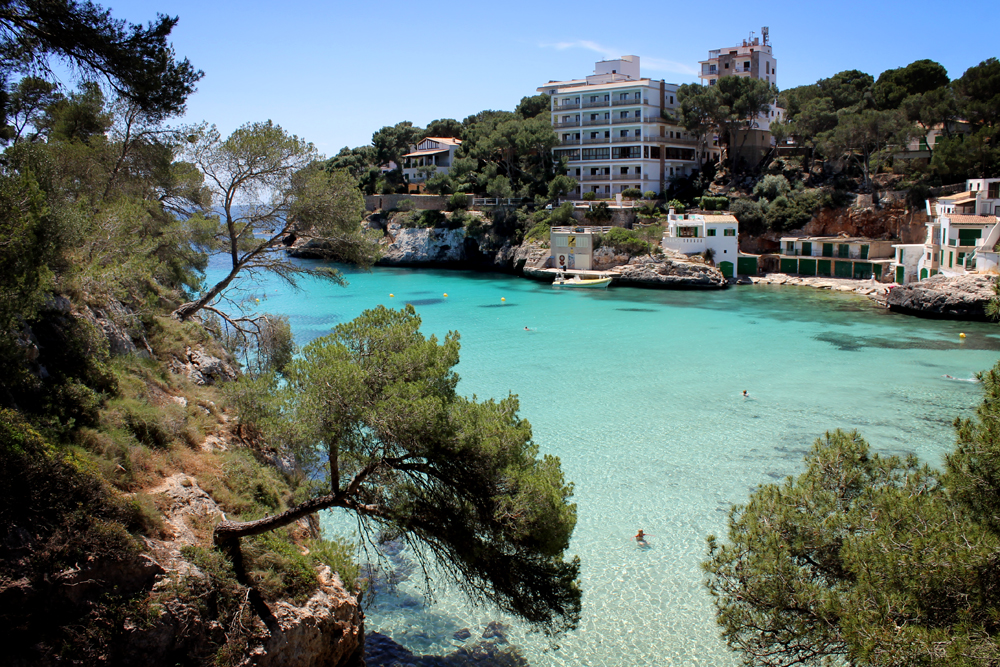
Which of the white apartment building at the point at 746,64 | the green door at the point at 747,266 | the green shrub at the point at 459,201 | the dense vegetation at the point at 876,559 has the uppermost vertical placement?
the white apartment building at the point at 746,64

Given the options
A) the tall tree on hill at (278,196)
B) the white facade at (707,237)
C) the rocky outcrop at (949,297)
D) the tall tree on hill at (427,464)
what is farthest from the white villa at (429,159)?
the tall tree on hill at (427,464)

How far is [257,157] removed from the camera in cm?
1330

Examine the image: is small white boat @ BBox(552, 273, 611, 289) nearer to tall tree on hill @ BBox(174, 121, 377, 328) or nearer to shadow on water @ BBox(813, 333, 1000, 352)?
shadow on water @ BBox(813, 333, 1000, 352)

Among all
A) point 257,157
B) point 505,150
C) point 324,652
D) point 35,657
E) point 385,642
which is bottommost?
point 385,642

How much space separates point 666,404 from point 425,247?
42902 mm

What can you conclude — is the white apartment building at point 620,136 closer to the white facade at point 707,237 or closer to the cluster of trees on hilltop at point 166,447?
the white facade at point 707,237

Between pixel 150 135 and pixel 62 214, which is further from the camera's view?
pixel 150 135

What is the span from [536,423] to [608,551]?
647 centimetres

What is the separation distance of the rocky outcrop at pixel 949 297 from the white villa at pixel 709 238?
13.6m

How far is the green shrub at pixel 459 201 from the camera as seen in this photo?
58844 millimetres

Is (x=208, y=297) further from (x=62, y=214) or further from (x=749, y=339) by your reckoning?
(x=749, y=339)

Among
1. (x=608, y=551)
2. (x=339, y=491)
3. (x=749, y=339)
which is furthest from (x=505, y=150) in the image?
(x=339, y=491)

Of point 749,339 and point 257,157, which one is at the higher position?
point 257,157

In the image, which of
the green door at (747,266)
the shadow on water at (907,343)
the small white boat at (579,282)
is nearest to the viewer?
the shadow on water at (907,343)
